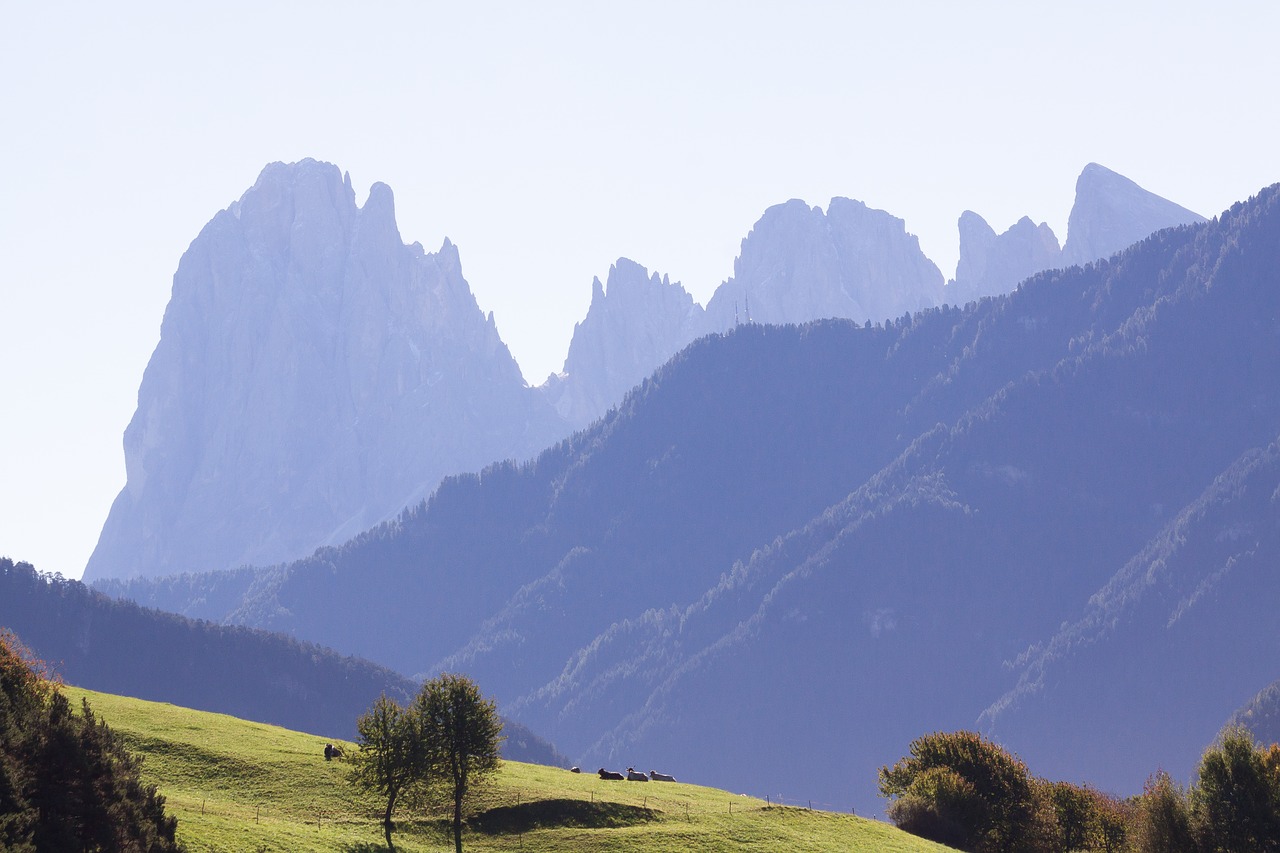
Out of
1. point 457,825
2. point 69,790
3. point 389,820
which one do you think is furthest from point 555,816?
point 69,790

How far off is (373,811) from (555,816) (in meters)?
11.1

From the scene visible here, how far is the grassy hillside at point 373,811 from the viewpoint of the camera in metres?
78.7

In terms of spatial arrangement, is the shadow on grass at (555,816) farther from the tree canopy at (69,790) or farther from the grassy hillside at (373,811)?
the tree canopy at (69,790)

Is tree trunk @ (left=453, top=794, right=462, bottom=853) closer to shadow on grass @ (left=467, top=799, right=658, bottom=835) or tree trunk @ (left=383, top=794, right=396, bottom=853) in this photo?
shadow on grass @ (left=467, top=799, right=658, bottom=835)

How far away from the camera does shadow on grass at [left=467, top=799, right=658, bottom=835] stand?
87.6 meters

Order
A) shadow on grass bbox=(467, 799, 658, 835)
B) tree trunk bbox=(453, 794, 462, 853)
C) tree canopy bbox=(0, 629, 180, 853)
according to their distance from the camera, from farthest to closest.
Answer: shadow on grass bbox=(467, 799, 658, 835) → tree trunk bbox=(453, 794, 462, 853) → tree canopy bbox=(0, 629, 180, 853)

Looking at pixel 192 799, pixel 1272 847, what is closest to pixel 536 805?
pixel 192 799

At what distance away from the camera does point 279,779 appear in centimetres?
9181

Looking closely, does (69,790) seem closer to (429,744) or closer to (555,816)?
(429,744)

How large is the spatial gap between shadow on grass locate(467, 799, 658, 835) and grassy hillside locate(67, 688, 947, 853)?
0.09 meters

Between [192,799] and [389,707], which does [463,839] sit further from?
[192,799]

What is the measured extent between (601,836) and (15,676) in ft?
110

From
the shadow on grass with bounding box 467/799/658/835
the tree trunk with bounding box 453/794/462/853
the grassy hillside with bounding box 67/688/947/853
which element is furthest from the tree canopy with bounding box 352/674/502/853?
the shadow on grass with bounding box 467/799/658/835

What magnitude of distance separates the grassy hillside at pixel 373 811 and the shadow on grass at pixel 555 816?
90 millimetres
